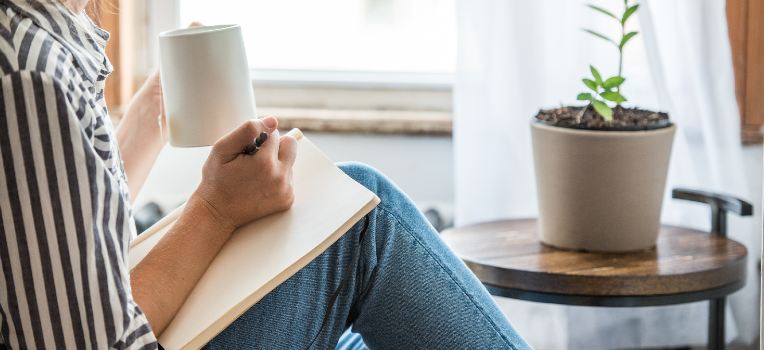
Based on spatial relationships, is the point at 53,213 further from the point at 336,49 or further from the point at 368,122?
the point at 336,49

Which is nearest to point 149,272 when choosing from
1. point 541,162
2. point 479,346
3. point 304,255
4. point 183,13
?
point 304,255

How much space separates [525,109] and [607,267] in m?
0.61

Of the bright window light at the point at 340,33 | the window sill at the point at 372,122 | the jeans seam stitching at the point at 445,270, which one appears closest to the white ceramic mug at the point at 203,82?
the jeans seam stitching at the point at 445,270

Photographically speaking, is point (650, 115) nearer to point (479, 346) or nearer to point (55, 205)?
point (479, 346)

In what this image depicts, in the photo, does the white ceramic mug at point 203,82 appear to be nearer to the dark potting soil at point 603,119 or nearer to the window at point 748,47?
the dark potting soil at point 603,119

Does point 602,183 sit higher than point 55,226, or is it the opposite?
point 55,226

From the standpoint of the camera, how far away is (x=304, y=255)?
0.84 metres

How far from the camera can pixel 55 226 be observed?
0.70 m

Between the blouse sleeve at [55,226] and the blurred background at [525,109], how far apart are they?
119cm

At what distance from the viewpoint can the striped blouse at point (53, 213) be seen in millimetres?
689

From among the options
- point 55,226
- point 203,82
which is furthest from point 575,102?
point 55,226

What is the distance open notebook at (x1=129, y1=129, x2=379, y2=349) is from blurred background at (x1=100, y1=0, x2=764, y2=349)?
36.8 inches

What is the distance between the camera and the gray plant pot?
1.28 meters

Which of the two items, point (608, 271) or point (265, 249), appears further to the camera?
point (608, 271)
